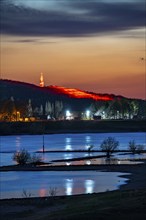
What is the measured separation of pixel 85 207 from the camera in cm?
2406

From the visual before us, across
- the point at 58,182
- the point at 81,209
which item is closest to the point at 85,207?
the point at 81,209

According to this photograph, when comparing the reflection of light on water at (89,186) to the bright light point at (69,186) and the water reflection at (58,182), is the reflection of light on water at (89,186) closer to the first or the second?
the water reflection at (58,182)

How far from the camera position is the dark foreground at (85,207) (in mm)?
20344

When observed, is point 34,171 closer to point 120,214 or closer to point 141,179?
point 141,179

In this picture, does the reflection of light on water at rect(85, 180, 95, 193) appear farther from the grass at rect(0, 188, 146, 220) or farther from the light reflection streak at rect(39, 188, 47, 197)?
the grass at rect(0, 188, 146, 220)

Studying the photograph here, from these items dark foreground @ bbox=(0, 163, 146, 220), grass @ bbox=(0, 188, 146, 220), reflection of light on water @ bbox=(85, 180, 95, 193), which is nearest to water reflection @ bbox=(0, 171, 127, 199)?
reflection of light on water @ bbox=(85, 180, 95, 193)

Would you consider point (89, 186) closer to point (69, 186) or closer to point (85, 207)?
point (69, 186)

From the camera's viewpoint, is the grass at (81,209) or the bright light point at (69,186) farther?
the bright light point at (69,186)

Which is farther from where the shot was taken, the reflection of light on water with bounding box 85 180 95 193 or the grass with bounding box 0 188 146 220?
the reflection of light on water with bounding box 85 180 95 193

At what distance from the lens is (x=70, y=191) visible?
3853 centimetres

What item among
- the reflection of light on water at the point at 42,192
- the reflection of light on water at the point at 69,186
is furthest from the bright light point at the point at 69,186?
the reflection of light on water at the point at 42,192

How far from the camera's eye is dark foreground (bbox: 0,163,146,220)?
20344 millimetres

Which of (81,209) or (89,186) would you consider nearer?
(81,209)

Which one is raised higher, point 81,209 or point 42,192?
point 81,209
